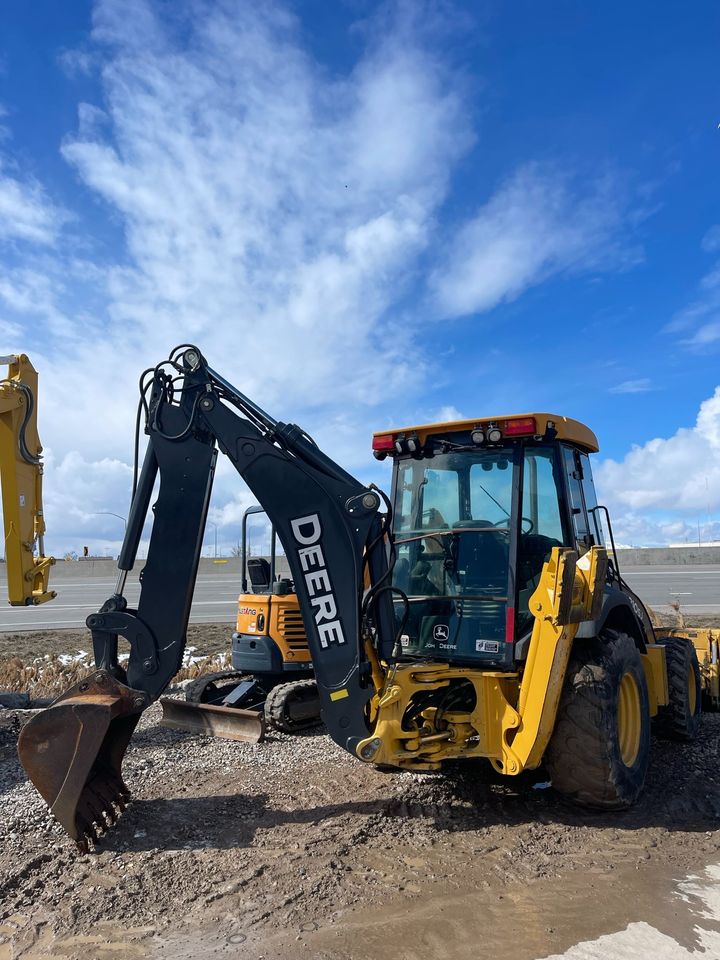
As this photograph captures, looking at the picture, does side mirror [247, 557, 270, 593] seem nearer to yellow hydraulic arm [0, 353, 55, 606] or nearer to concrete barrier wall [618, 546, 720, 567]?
yellow hydraulic arm [0, 353, 55, 606]

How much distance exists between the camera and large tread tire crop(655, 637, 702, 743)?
6.62 m

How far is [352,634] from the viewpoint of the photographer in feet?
15.7

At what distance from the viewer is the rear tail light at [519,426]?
5156 millimetres

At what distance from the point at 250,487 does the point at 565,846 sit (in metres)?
2.89

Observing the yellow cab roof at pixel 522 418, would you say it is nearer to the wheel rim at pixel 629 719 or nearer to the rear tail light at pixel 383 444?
the rear tail light at pixel 383 444

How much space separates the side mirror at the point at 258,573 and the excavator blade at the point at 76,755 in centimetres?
382

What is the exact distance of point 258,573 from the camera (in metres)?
8.55

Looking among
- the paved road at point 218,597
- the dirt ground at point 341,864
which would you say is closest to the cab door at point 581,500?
the dirt ground at point 341,864

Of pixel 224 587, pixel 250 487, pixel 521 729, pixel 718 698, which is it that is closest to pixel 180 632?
pixel 250 487

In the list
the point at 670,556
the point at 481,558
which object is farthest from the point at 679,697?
the point at 670,556

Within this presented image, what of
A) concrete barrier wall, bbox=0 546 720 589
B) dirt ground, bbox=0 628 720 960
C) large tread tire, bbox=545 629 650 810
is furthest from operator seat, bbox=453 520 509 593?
concrete barrier wall, bbox=0 546 720 589

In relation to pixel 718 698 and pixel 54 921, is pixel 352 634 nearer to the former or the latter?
pixel 54 921

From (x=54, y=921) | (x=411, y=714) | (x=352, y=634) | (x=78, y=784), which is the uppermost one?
(x=352, y=634)

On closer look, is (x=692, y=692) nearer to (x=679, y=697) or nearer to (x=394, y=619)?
(x=679, y=697)
